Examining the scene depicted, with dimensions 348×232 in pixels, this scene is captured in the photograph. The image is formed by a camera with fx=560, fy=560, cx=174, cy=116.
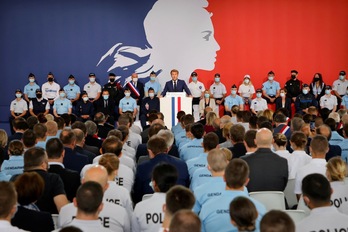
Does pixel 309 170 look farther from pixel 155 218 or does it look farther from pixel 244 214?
pixel 244 214

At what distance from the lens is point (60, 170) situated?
5.67 meters

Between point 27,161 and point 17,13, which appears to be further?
point 17,13

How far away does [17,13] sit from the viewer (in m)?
18.3

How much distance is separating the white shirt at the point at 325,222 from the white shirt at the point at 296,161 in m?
2.70

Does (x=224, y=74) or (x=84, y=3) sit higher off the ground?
(x=84, y=3)

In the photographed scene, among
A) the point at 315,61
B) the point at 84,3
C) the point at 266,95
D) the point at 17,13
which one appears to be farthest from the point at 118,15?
the point at 315,61

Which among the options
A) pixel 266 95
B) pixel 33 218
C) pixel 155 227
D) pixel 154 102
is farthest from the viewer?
pixel 266 95

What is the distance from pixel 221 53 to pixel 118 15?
360cm

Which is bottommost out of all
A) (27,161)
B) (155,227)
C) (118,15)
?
(155,227)

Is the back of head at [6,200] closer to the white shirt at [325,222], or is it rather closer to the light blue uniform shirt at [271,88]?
the white shirt at [325,222]

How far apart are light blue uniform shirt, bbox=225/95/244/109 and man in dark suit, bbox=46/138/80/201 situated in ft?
38.3

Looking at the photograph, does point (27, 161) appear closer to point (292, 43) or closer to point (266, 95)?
point (266, 95)

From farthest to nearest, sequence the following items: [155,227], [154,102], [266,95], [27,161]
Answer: [266,95] → [154,102] → [27,161] → [155,227]

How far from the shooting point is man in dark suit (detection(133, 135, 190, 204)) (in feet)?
20.4
